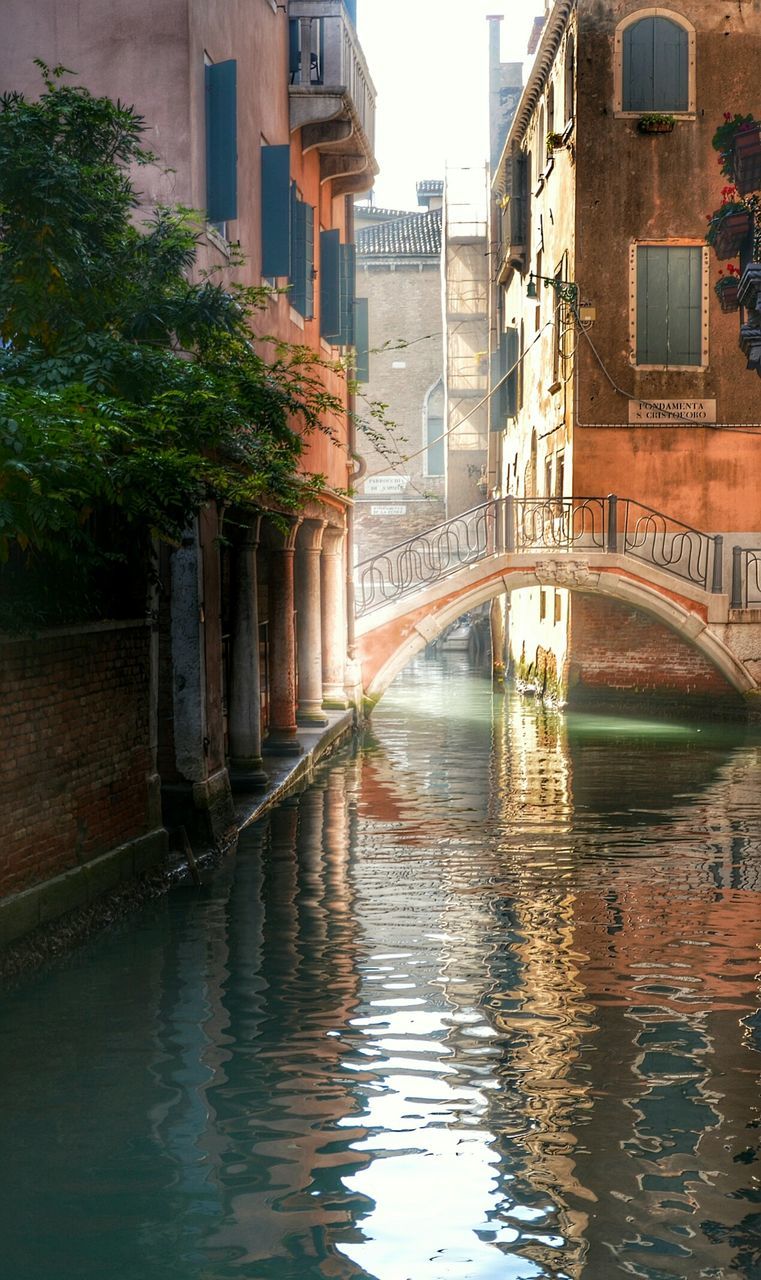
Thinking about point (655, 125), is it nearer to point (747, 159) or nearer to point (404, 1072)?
point (747, 159)

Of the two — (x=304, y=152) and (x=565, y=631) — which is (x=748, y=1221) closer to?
(x=304, y=152)

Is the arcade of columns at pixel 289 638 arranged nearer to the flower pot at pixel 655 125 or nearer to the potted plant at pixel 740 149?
the flower pot at pixel 655 125

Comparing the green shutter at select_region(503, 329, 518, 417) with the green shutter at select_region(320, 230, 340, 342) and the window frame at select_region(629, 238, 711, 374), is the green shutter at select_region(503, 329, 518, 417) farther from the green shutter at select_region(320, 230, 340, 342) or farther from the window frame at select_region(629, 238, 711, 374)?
the green shutter at select_region(320, 230, 340, 342)

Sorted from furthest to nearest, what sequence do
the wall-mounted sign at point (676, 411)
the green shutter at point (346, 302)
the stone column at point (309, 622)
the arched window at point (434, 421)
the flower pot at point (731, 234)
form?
the arched window at point (434, 421), the wall-mounted sign at point (676, 411), the flower pot at point (731, 234), the green shutter at point (346, 302), the stone column at point (309, 622)

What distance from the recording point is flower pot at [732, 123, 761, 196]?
1995cm

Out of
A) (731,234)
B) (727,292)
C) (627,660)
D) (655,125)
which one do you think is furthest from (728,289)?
(627,660)

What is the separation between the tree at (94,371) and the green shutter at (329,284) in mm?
7097

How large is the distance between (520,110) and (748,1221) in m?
22.7

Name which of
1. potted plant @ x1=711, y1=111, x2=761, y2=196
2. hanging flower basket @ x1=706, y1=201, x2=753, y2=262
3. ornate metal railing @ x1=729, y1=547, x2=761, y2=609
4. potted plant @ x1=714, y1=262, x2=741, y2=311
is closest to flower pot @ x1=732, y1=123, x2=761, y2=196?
potted plant @ x1=711, y1=111, x2=761, y2=196

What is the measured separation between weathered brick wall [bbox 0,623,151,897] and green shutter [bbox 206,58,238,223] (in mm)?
2992

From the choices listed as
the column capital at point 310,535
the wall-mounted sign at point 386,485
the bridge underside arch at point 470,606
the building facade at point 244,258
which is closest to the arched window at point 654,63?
the building facade at point 244,258

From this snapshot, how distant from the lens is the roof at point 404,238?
40094 millimetres

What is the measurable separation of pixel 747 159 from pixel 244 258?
11.2 metres

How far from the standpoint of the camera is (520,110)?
25.1 m
